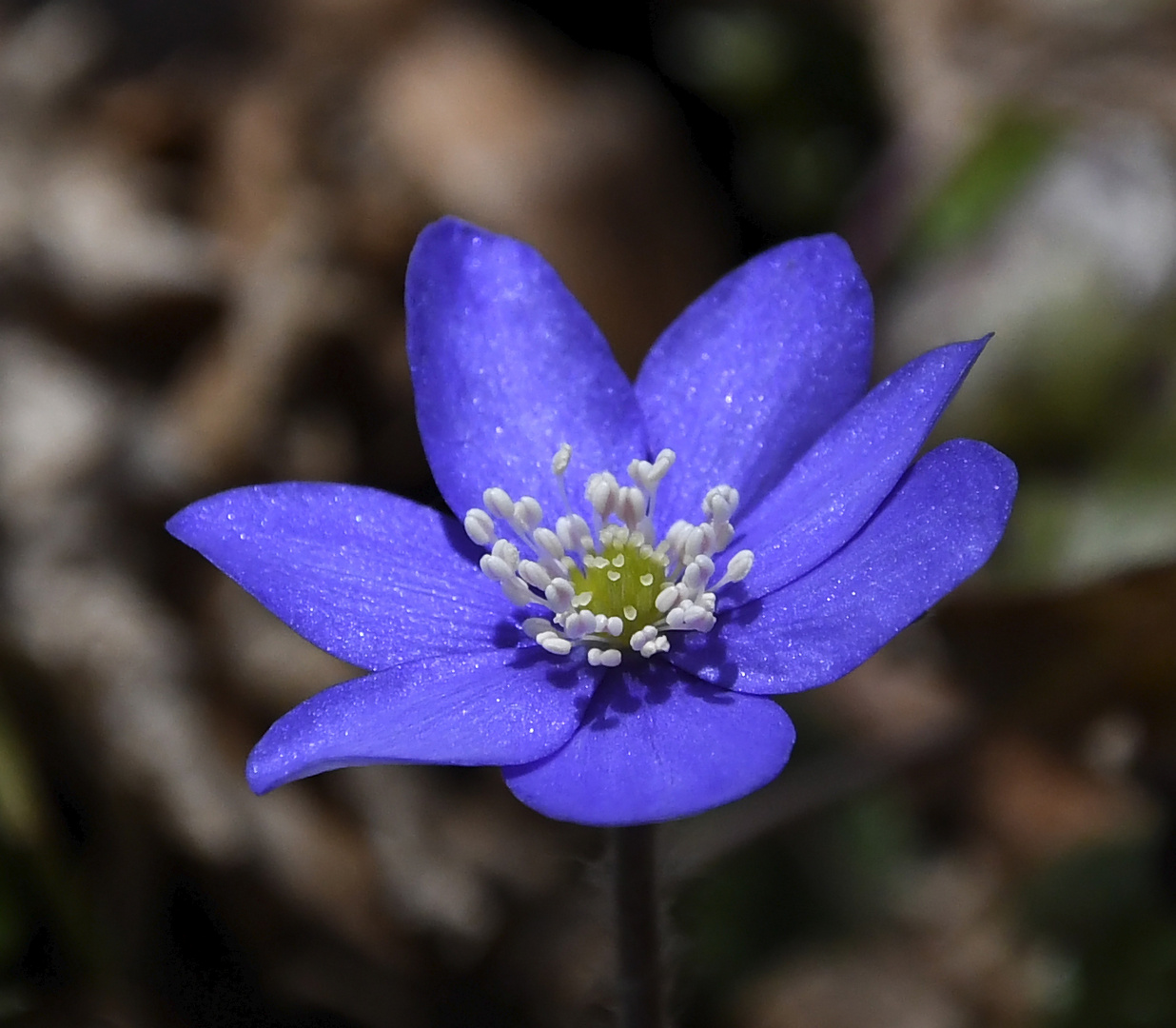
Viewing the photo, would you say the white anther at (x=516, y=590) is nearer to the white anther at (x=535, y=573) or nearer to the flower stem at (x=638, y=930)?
the white anther at (x=535, y=573)

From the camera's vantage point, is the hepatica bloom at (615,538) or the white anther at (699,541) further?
the white anther at (699,541)

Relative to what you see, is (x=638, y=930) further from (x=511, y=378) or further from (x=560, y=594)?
(x=511, y=378)

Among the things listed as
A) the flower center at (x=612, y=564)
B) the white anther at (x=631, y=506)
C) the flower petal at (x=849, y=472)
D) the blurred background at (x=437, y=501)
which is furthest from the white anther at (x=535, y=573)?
the blurred background at (x=437, y=501)

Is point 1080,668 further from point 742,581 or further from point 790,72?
point 790,72

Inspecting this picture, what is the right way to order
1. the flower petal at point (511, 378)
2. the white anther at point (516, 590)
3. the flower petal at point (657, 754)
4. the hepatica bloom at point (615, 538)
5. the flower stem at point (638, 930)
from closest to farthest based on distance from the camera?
the flower petal at point (657, 754), the hepatica bloom at point (615, 538), the flower stem at point (638, 930), the white anther at point (516, 590), the flower petal at point (511, 378)

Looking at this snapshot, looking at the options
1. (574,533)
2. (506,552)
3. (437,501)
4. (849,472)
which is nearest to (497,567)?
(506,552)

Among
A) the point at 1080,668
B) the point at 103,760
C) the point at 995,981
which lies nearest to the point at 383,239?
the point at 103,760
